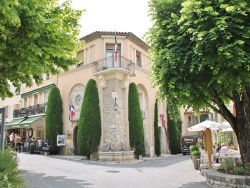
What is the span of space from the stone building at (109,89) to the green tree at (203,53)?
10.6 m

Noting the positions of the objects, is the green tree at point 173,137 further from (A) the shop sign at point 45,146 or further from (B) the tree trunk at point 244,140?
(B) the tree trunk at point 244,140

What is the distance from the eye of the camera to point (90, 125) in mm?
21062

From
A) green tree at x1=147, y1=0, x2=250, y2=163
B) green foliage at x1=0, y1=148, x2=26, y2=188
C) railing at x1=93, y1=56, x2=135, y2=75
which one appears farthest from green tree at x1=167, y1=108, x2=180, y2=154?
green foliage at x1=0, y1=148, x2=26, y2=188

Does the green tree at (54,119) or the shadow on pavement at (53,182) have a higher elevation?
the green tree at (54,119)

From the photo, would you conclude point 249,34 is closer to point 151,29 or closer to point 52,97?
point 151,29

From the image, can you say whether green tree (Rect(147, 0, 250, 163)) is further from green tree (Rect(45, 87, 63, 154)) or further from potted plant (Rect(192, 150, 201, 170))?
green tree (Rect(45, 87, 63, 154))

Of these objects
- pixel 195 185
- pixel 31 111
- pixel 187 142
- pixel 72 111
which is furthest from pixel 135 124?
pixel 31 111

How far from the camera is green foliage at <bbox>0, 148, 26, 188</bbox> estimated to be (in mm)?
4270

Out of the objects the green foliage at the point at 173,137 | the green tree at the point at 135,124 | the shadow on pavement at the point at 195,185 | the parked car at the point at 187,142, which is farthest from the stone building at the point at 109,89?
the shadow on pavement at the point at 195,185

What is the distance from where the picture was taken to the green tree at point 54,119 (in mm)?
24391

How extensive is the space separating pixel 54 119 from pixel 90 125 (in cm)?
531

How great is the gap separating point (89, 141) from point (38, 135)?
11.4m

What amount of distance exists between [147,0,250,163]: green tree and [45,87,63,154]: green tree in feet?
51.6

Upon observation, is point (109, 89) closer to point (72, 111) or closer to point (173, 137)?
point (72, 111)
